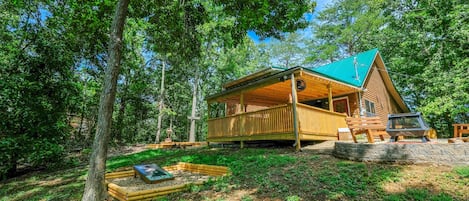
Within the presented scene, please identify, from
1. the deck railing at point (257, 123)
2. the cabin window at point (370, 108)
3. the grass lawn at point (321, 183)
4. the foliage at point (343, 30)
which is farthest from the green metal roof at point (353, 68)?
the foliage at point (343, 30)

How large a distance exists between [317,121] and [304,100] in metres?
6.92

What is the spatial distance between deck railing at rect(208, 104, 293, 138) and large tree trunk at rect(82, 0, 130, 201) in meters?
5.64

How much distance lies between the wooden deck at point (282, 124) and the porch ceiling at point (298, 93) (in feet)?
4.02

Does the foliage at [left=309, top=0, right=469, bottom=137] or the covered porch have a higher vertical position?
the foliage at [left=309, top=0, right=469, bottom=137]

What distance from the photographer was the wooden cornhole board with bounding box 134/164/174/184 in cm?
617

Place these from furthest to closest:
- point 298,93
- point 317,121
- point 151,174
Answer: point 298,93 < point 317,121 < point 151,174

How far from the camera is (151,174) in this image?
253 inches

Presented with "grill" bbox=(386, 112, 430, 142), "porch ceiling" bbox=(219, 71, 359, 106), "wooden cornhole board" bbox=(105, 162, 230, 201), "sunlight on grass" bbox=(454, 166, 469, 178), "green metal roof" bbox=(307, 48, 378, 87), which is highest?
"green metal roof" bbox=(307, 48, 378, 87)

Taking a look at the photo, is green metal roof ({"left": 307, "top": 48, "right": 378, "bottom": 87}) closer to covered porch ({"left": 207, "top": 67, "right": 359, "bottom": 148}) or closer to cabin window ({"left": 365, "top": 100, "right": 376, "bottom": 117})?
covered porch ({"left": 207, "top": 67, "right": 359, "bottom": 148})

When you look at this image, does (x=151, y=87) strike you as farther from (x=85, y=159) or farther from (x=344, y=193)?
(x=344, y=193)

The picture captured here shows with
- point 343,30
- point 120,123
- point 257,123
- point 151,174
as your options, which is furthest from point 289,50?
point 151,174

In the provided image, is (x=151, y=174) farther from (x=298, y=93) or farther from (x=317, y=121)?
(x=298, y=93)

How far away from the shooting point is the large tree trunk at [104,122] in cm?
471

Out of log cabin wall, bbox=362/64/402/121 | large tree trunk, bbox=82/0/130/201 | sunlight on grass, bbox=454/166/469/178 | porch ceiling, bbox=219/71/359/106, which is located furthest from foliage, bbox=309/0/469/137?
large tree trunk, bbox=82/0/130/201
